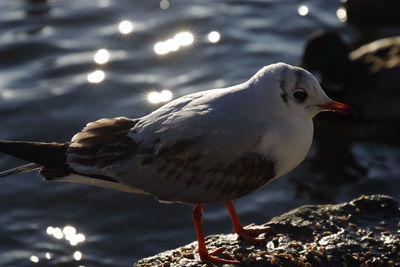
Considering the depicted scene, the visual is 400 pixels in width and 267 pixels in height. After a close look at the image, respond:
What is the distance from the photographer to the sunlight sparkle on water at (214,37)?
14.1 meters

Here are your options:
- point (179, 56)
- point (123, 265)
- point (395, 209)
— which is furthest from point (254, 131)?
point (179, 56)

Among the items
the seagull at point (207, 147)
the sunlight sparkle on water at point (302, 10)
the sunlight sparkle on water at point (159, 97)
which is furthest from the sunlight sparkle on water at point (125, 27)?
the seagull at point (207, 147)

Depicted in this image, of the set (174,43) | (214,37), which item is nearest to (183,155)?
(174,43)

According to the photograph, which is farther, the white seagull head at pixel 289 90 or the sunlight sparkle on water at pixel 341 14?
the sunlight sparkle on water at pixel 341 14

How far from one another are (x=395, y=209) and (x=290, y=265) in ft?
4.53

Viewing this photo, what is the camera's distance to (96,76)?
13.0 m

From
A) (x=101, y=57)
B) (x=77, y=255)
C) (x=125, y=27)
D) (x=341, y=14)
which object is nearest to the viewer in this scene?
(x=77, y=255)

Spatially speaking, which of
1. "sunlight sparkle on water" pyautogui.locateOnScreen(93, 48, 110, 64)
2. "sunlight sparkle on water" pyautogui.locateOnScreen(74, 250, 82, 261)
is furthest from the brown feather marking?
"sunlight sparkle on water" pyautogui.locateOnScreen(93, 48, 110, 64)

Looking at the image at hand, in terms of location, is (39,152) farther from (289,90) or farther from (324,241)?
(324,241)

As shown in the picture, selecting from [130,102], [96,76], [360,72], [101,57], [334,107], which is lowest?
[334,107]

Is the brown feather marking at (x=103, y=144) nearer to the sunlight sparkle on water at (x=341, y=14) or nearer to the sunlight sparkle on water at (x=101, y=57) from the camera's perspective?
the sunlight sparkle on water at (x=101, y=57)

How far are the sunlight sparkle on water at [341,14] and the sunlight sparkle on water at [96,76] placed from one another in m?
4.97

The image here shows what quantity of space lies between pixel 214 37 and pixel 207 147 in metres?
8.16

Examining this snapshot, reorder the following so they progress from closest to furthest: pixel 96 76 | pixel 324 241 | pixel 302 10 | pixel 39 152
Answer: pixel 39 152 < pixel 324 241 < pixel 96 76 < pixel 302 10
